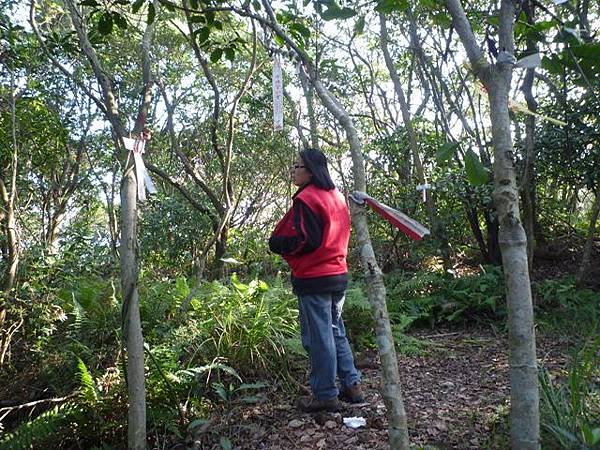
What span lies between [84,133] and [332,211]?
27.2 feet

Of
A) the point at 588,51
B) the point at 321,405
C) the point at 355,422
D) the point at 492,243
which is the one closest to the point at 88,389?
the point at 321,405

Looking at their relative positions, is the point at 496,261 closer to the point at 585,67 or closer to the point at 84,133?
the point at 585,67

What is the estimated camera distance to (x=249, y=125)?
983 cm

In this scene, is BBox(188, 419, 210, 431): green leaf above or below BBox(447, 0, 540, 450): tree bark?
below

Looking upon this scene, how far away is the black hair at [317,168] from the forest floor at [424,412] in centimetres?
157

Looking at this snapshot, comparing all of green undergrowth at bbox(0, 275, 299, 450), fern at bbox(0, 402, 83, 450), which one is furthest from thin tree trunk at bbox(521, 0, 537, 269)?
fern at bbox(0, 402, 83, 450)

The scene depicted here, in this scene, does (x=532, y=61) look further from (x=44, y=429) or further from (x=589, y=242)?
(x=589, y=242)

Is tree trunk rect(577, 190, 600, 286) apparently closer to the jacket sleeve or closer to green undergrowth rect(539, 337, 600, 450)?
green undergrowth rect(539, 337, 600, 450)

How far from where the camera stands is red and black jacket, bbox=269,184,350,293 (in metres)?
3.26

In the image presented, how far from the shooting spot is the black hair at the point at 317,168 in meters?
3.34

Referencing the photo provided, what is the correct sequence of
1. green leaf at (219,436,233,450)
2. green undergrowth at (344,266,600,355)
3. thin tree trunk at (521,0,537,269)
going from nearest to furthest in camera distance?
green leaf at (219,436,233,450) → green undergrowth at (344,266,600,355) → thin tree trunk at (521,0,537,269)

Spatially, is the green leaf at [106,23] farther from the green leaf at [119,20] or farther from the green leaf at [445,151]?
the green leaf at [445,151]

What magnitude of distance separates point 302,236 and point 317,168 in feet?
1.62

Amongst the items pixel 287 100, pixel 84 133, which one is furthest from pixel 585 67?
pixel 84 133
